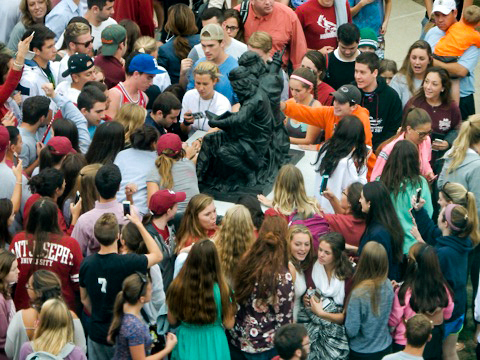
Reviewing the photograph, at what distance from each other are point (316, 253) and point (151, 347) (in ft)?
5.25

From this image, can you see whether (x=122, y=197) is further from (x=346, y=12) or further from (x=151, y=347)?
(x=346, y=12)

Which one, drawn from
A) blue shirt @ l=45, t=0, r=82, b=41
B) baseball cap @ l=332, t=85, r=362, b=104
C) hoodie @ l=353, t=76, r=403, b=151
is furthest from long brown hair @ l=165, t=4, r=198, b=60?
baseball cap @ l=332, t=85, r=362, b=104

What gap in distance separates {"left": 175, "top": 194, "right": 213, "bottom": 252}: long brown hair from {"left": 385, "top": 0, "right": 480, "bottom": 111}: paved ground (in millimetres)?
8050

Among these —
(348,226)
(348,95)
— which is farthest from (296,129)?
(348,226)

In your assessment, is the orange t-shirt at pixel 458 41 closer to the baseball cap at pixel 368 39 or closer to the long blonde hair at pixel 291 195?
the baseball cap at pixel 368 39

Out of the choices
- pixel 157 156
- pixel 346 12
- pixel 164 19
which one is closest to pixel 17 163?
pixel 157 156

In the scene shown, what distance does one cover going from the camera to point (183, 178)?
8.48 m

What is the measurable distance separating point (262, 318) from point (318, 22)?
5988 mm

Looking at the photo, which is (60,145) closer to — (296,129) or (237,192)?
(237,192)

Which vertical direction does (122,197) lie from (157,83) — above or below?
below

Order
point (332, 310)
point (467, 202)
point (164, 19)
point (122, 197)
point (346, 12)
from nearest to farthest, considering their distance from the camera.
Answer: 1. point (332, 310)
2. point (467, 202)
3. point (122, 197)
4. point (346, 12)
5. point (164, 19)

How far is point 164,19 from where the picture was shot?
14.2m

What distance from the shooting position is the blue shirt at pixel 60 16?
1169 cm

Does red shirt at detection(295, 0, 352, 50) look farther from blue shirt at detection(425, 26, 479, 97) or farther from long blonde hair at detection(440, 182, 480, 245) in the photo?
long blonde hair at detection(440, 182, 480, 245)
